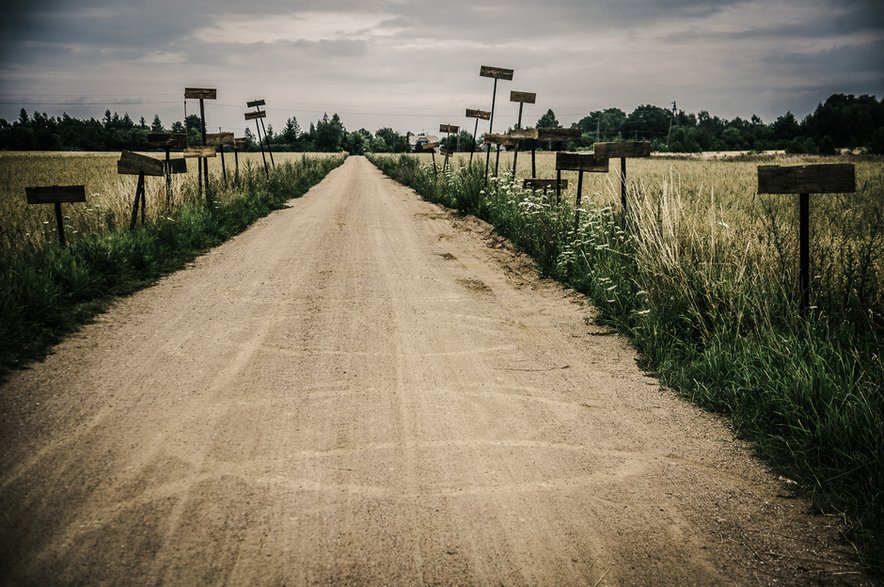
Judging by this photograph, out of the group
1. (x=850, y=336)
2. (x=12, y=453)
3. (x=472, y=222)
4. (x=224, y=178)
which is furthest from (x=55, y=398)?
(x=224, y=178)

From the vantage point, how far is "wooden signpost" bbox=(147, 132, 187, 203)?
34.2ft

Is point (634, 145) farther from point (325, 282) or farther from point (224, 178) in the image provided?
point (224, 178)

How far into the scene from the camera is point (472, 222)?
1298 centimetres

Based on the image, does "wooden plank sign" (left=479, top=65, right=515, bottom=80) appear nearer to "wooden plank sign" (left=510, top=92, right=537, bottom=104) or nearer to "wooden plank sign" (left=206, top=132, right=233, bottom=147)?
"wooden plank sign" (left=510, top=92, right=537, bottom=104)

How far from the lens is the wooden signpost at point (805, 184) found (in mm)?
4438

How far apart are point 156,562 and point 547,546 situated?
6.18 feet

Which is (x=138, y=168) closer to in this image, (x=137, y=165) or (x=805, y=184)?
(x=137, y=165)

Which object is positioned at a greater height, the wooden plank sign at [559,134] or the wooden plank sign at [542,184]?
the wooden plank sign at [559,134]

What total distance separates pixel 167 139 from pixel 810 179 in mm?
11336

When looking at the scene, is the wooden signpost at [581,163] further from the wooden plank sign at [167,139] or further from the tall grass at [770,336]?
the wooden plank sign at [167,139]

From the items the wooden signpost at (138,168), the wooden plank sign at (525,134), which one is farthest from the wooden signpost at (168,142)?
the wooden plank sign at (525,134)

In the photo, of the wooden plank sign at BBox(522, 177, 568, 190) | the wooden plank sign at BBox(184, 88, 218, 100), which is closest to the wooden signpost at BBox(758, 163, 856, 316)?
the wooden plank sign at BBox(522, 177, 568, 190)

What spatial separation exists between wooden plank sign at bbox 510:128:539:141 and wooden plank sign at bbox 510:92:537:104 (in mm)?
918

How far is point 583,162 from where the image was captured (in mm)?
8570
